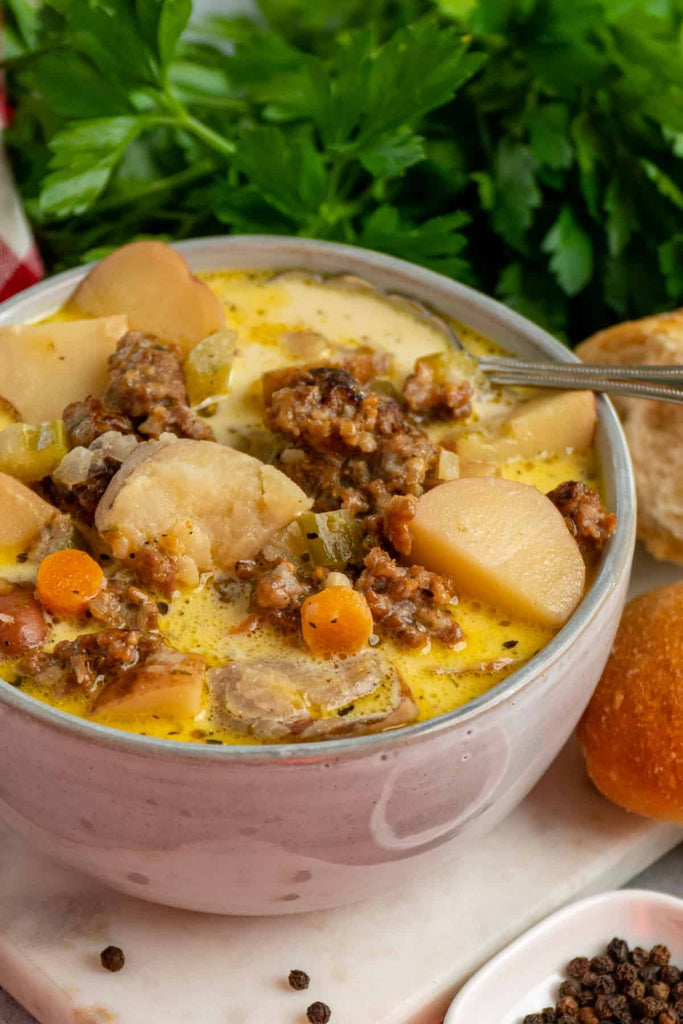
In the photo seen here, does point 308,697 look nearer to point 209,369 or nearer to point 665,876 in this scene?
point 209,369

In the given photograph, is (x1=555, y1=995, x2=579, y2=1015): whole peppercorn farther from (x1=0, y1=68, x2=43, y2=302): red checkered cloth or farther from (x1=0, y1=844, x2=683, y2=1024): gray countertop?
(x1=0, y1=68, x2=43, y2=302): red checkered cloth

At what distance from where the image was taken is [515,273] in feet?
10.8

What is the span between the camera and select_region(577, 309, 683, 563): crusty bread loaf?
107 inches

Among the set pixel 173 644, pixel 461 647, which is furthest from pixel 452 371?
pixel 173 644

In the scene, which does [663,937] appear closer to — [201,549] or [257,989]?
[257,989]

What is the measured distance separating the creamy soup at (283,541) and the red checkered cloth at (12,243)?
823 mm

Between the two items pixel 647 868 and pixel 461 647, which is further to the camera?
pixel 647 868

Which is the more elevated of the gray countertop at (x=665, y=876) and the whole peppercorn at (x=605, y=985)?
the whole peppercorn at (x=605, y=985)

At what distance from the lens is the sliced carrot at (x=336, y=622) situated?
1.86 metres

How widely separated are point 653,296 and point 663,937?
1.83 meters

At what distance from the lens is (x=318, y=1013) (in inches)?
76.6

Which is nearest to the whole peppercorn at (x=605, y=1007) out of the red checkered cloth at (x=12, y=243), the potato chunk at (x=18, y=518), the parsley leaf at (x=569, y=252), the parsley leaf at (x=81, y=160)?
the potato chunk at (x=18, y=518)

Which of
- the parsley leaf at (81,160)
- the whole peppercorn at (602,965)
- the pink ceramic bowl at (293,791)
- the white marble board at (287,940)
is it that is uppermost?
the parsley leaf at (81,160)

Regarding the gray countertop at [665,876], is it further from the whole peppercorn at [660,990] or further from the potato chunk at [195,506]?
the potato chunk at [195,506]
